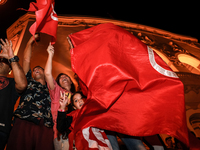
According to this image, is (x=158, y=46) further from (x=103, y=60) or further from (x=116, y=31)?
(x=103, y=60)

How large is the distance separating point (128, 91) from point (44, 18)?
1.66m

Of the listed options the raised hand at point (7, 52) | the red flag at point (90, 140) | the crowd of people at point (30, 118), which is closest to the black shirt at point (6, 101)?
the crowd of people at point (30, 118)

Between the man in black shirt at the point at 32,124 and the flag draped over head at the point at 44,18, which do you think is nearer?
the man in black shirt at the point at 32,124

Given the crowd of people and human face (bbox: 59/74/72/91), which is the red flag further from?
human face (bbox: 59/74/72/91)

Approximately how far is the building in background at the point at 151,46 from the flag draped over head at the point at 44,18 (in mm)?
1517

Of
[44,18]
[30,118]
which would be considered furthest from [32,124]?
[44,18]

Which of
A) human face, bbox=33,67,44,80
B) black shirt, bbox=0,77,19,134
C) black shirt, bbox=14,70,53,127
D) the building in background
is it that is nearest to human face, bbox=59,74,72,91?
human face, bbox=33,67,44,80

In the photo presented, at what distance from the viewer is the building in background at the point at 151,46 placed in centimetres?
386

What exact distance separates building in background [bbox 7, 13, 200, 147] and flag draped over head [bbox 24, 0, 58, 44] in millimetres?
1517

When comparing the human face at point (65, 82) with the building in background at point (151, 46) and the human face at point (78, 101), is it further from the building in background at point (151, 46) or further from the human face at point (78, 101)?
the building in background at point (151, 46)

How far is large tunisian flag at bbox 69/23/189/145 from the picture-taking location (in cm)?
202

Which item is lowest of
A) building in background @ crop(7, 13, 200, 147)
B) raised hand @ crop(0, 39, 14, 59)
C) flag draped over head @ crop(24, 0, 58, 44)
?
building in background @ crop(7, 13, 200, 147)

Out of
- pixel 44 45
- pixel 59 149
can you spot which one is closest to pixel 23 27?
pixel 44 45

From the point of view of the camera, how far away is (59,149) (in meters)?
2.12
